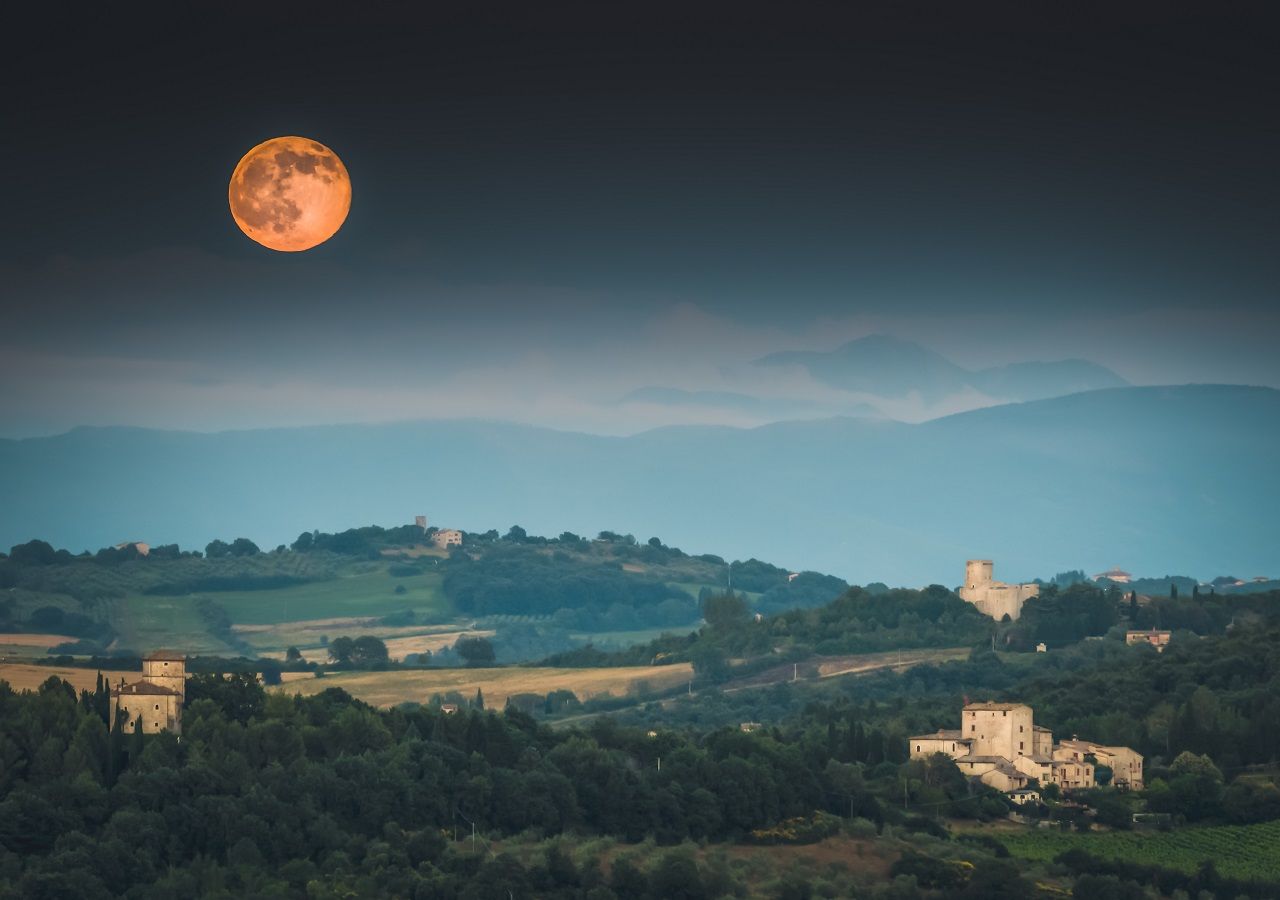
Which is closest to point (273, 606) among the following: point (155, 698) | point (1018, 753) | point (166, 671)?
point (1018, 753)

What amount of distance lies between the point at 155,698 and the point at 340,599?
88.8 meters

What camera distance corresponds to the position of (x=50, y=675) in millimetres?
78125

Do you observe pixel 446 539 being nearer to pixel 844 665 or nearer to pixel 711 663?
pixel 711 663

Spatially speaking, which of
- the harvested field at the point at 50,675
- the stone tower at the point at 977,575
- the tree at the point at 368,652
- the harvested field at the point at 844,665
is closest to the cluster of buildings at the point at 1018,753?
the harvested field at the point at 50,675

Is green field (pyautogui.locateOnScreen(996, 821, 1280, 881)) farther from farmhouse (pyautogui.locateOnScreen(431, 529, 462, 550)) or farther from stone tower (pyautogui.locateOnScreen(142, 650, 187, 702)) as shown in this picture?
farmhouse (pyautogui.locateOnScreen(431, 529, 462, 550))

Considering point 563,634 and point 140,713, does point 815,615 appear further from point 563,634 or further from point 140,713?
point 140,713

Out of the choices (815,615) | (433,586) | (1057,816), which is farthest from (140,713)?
(433,586)

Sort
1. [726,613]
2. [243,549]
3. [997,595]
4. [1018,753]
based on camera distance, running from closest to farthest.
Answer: [1018,753], [997,595], [726,613], [243,549]

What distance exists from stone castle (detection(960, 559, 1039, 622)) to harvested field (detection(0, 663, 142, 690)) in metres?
47.6

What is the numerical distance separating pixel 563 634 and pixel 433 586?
915 centimetres

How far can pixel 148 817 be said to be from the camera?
54.4 metres

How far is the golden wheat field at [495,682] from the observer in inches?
3910

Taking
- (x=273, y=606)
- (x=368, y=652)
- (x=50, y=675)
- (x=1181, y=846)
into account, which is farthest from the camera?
(x=273, y=606)

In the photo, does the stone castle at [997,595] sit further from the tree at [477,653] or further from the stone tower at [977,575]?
the tree at [477,653]
